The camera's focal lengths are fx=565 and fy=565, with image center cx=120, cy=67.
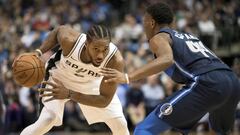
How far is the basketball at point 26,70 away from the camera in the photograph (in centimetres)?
623

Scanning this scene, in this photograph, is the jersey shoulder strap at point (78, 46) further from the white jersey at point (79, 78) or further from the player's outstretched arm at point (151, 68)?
the player's outstretched arm at point (151, 68)

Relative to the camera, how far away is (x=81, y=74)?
260 inches

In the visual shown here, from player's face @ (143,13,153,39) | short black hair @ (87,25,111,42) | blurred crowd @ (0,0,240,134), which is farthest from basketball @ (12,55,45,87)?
blurred crowd @ (0,0,240,134)

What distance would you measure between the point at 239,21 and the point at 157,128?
30.0ft

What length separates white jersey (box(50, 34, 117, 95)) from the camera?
252 inches

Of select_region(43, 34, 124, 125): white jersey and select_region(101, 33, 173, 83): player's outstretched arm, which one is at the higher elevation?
select_region(101, 33, 173, 83): player's outstretched arm

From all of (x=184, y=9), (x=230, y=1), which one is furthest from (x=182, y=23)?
(x=230, y=1)

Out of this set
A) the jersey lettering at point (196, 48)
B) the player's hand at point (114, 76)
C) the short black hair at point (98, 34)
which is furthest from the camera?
the short black hair at point (98, 34)

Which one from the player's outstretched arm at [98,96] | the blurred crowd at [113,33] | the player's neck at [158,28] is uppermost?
the player's neck at [158,28]

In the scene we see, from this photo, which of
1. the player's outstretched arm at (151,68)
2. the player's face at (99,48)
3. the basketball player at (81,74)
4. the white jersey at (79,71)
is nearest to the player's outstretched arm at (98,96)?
the basketball player at (81,74)

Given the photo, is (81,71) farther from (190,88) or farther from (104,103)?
(190,88)

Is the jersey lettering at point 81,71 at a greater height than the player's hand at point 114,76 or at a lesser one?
lesser

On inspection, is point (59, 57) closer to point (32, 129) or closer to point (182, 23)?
point (32, 129)

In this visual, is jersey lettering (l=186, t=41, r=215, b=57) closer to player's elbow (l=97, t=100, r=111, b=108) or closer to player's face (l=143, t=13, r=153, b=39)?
player's face (l=143, t=13, r=153, b=39)
